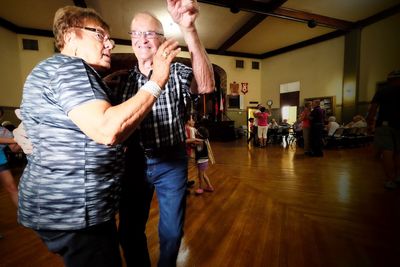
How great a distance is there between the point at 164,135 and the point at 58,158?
49 cm

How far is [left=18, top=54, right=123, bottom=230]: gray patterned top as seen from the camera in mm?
678

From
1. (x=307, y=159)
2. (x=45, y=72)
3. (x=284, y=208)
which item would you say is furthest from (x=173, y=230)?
(x=307, y=159)

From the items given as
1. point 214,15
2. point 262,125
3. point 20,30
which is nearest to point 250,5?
point 214,15

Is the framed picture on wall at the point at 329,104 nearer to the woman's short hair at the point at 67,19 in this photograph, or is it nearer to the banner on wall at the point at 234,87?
the banner on wall at the point at 234,87

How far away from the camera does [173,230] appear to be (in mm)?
1097

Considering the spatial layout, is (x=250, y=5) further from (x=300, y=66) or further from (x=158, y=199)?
(x=158, y=199)

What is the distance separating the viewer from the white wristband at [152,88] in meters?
0.71

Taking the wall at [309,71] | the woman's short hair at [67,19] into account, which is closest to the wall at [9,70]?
the woman's short hair at [67,19]

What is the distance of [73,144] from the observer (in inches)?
27.5

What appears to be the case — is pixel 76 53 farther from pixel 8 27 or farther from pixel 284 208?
pixel 8 27

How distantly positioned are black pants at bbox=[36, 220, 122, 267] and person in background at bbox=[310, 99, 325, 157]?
5.98 metres

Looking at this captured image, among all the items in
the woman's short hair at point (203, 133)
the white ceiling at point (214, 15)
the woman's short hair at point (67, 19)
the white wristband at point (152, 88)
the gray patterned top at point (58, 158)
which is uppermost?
the white ceiling at point (214, 15)

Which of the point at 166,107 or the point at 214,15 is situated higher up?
the point at 214,15

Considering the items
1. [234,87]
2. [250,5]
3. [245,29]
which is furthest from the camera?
[234,87]
